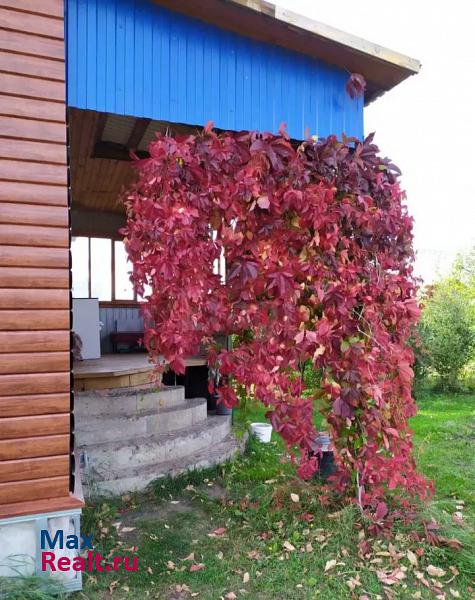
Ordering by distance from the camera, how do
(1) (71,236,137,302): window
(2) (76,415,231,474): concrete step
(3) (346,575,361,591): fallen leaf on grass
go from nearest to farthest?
(3) (346,575,361,591): fallen leaf on grass < (2) (76,415,231,474): concrete step < (1) (71,236,137,302): window

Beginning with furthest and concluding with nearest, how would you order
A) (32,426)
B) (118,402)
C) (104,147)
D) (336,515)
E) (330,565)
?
(104,147) → (118,402) → (336,515) → (330,565) → (32,426)

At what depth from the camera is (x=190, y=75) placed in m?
2.92

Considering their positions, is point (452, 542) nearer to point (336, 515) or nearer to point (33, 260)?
point (336, 515)

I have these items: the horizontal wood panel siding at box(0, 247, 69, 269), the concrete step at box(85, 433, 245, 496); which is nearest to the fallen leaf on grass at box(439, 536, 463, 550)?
the concrete step at box(85, 433, 245, 496)

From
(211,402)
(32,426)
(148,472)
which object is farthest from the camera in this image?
(211,402)

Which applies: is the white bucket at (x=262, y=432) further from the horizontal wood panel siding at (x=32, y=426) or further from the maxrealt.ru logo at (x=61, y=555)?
the horizontal wood panel siding at (x=32, y=426)

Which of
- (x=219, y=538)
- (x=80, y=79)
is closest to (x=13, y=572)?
(x=219, y=538)

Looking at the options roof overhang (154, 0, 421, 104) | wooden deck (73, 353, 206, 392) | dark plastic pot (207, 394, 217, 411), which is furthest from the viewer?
dark plastic pot (207, 394, 217, 411)

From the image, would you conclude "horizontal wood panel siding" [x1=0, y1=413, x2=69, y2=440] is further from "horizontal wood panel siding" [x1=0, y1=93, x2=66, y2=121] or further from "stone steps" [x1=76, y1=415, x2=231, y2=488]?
"horizontal wood panel siding" [x1=0, y1=93, x2=66, y2=121]

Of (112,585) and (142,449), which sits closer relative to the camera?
(112,585)

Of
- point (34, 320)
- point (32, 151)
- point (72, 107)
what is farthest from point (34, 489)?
point (72, 107)

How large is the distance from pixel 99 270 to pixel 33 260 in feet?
19.6

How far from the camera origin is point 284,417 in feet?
8.77

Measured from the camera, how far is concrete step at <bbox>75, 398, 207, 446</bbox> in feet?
12.7
